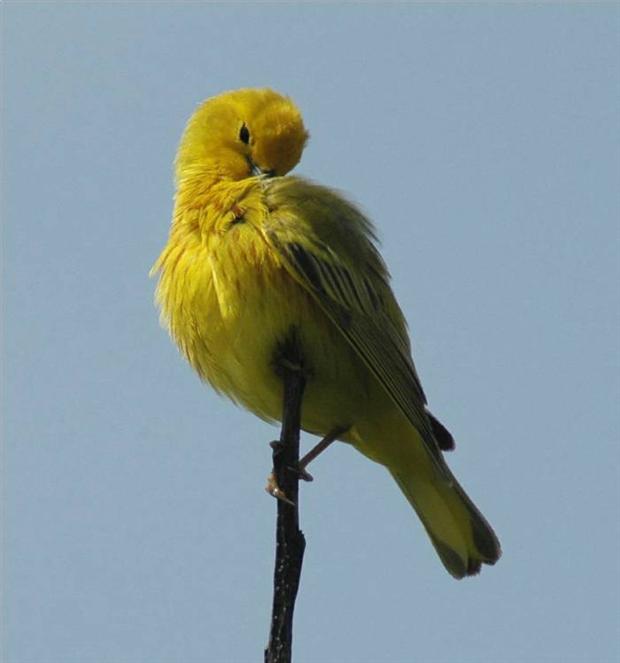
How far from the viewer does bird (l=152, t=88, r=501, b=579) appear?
6023 mm

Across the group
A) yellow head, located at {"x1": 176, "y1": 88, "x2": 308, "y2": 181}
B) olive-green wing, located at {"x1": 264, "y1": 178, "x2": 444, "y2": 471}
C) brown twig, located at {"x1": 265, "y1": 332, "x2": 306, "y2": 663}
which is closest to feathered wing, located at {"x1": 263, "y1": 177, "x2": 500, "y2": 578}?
olive-green wing, located at {"x1": 264, "y1": 178, "x2": 444, "y2": 471}

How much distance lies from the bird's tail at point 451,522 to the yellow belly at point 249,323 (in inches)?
30.4

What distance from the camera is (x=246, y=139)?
23.0 ft

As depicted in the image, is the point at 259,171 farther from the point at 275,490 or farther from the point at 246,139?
the point at 275,490

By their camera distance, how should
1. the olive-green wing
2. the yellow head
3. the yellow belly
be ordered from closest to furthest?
the yellow belly
the olive-green wing
the yellow head

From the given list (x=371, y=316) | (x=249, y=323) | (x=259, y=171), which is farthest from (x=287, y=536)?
(x=259, y=171)

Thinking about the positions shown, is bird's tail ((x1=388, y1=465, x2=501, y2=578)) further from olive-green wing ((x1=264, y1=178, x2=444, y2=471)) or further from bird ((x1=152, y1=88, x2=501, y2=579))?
olive-green wing ((x1=264, y1=178, x2=444, y2=471))

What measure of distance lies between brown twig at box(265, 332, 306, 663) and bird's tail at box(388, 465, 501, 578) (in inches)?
55.2

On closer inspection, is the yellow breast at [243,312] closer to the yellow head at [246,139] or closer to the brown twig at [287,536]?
the brown twig at [287,536]

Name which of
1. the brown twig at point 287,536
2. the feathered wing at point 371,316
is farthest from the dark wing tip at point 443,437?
the brown twig at point 287,536

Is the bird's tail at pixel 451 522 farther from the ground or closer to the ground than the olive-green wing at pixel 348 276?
closer to the ground

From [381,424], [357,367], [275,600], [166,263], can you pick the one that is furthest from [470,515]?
[275,600]

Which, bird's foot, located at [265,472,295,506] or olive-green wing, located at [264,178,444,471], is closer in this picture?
bird's foot, located at [265,472,295,506]

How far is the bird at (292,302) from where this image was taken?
602 centimetres
